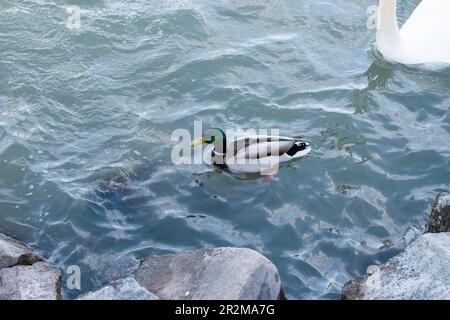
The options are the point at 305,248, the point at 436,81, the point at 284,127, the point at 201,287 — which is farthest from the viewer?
the point at 436,81

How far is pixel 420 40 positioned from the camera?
9.97m

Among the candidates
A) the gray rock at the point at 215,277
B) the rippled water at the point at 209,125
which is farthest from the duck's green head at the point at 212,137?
the gray rock at the point at 215,277

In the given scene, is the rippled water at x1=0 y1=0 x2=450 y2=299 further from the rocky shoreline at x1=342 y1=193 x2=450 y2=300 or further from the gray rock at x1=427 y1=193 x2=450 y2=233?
the rocky shoreline at x1=342 y1=193 x2=450 y2=300

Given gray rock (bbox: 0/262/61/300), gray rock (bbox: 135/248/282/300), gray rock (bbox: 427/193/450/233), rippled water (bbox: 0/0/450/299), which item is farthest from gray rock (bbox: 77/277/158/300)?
gray rock (bbox: 427/193/450/233)

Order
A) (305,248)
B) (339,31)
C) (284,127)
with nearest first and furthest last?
(305,248), (284,127), (339,31)

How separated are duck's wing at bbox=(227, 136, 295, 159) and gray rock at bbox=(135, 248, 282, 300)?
194 centimetres

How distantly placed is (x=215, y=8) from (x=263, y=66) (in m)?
1.59

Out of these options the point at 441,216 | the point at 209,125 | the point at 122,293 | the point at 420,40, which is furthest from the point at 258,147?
the point at 420,40

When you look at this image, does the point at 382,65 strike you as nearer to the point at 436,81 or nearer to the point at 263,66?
the point at 436,81

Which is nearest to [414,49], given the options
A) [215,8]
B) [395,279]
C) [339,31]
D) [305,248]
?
[339,31]

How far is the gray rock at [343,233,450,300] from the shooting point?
611 cm

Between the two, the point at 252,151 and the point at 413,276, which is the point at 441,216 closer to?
the point at 413,276

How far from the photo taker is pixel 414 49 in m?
9.93

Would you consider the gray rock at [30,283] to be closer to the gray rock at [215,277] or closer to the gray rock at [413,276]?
the gray rock at [215,277]
